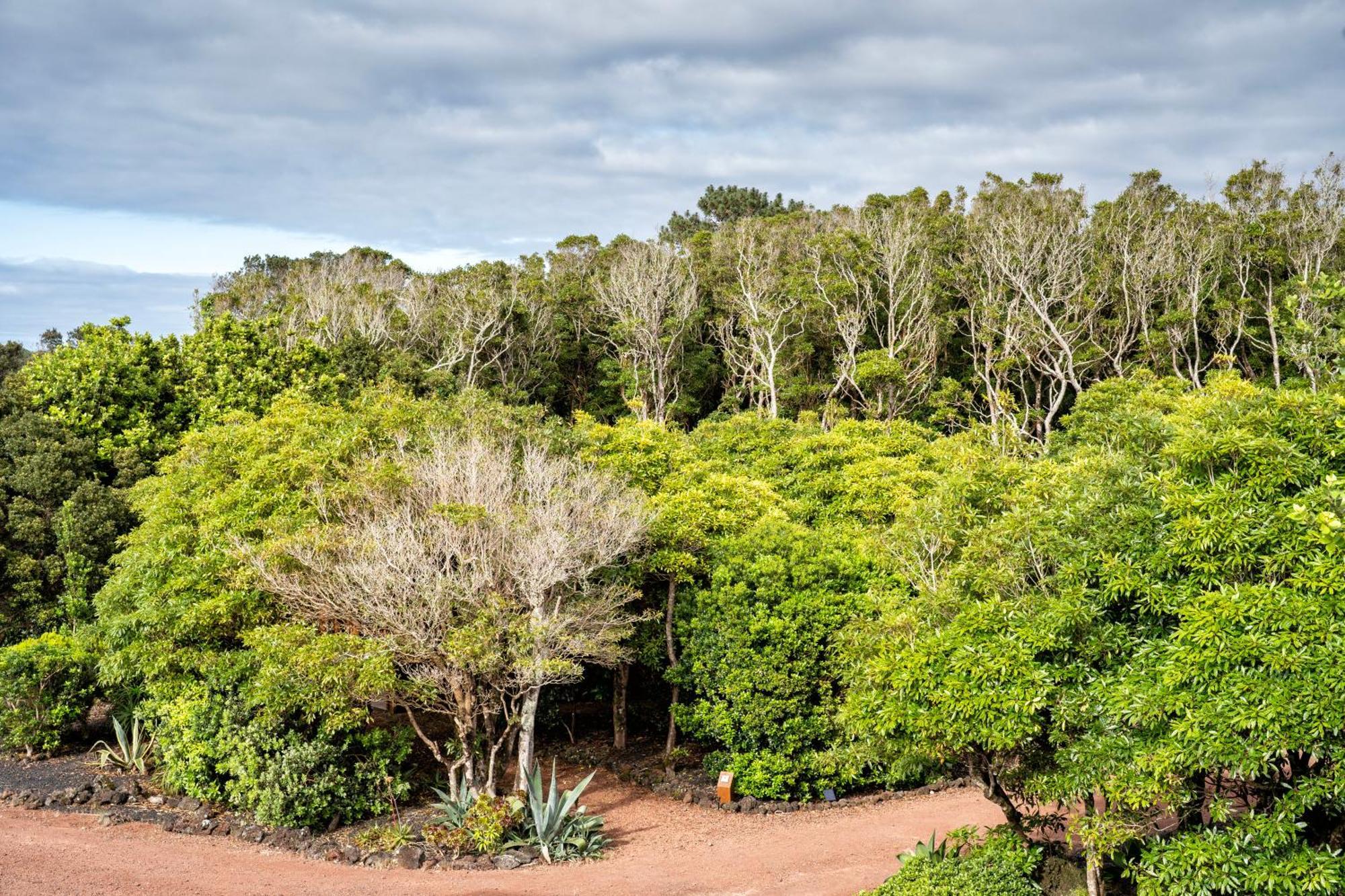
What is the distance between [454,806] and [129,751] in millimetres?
7654

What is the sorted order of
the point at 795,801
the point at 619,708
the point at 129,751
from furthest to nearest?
the point at 619,708, the point at 129,751, the point at 795,801

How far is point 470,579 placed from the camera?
1656 centimetres

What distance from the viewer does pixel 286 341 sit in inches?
1523

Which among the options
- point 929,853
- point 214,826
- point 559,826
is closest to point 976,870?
point 929,853

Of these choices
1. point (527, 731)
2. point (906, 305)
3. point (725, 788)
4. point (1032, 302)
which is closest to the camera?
point (527, 731)

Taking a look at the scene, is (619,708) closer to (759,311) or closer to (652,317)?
(759,311)

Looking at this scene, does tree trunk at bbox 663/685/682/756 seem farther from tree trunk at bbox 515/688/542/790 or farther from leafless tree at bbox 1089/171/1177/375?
leafless tree at bbox 1089/171/1177/375

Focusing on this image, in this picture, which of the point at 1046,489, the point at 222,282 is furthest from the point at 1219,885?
the point at 222,282

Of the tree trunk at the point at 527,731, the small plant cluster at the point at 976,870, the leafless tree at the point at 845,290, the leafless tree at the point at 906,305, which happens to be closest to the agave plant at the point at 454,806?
the tree trunk at the point at 527,731

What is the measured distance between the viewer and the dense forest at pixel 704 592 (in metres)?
8.95

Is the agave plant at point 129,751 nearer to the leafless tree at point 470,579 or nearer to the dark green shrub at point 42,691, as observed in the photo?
the dark green shrub at point 42,691

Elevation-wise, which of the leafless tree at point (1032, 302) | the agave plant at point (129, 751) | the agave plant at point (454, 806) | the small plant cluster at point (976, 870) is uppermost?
the leafless tree at point (1032, 302)

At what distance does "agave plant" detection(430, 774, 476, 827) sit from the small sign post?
4872mm

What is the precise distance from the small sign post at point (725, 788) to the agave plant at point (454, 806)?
16.0 feet
